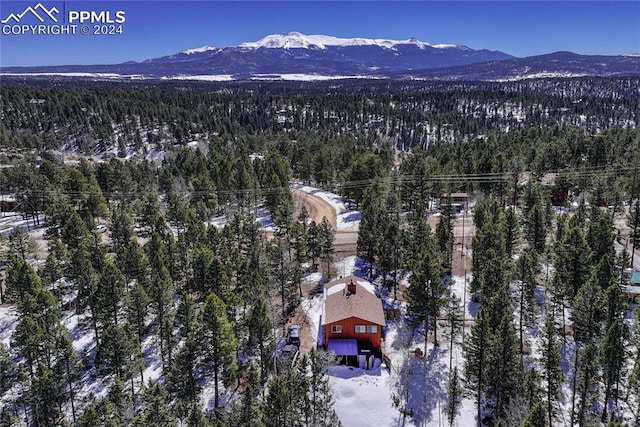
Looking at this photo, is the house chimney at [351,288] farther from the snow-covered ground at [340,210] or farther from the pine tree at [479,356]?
the snow-covered ground at [340,210]

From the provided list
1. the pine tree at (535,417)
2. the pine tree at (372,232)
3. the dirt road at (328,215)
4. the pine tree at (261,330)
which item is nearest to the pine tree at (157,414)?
the pine tree at (261,330)

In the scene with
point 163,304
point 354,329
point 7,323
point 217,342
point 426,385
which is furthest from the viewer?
point 7,323

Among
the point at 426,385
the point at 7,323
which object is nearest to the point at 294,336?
the point at 426,385

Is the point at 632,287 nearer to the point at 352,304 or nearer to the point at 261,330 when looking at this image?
the point at 352,304

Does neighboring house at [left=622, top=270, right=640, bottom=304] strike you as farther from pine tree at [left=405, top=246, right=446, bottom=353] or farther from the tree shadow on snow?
the tree shadow on snow

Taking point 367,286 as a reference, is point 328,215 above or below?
above

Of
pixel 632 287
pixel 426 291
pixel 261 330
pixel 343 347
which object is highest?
pixel 426 291

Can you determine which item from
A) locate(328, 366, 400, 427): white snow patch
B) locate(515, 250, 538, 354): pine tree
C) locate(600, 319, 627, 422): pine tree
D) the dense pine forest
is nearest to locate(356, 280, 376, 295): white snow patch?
the dense pine forest
